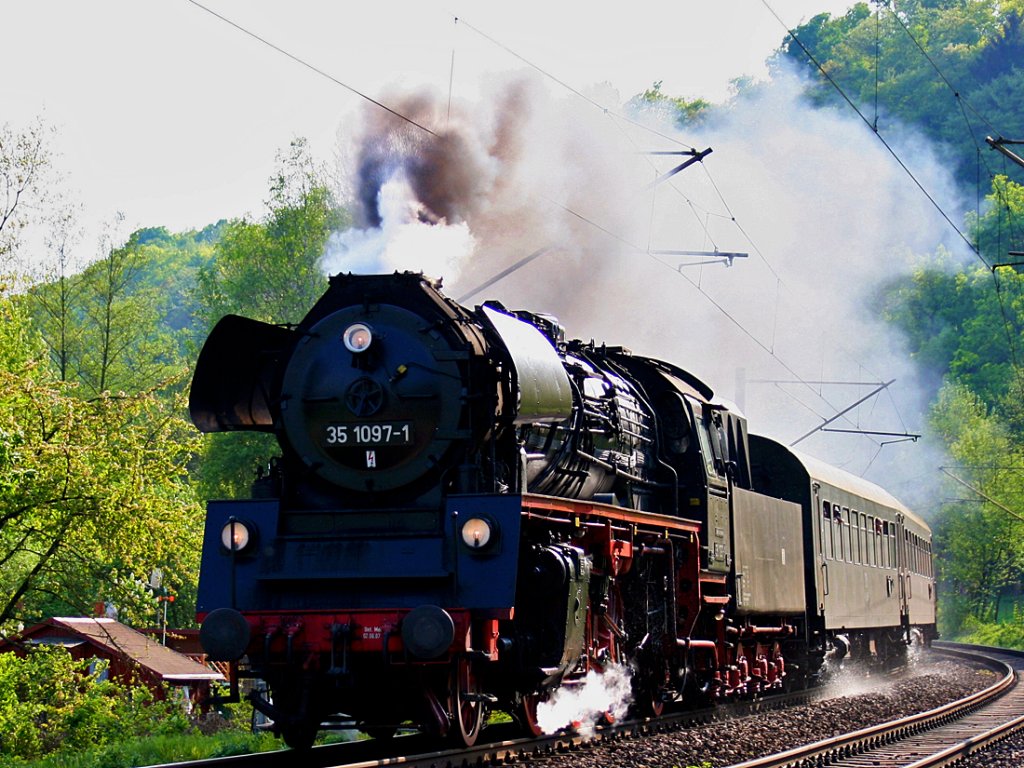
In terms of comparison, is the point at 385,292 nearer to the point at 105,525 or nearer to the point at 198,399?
the point at 198,399

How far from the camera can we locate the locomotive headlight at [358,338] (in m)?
9.22

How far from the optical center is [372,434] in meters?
9.19

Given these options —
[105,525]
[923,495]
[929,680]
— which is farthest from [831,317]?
[105,525]

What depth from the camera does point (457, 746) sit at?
9.10 metres

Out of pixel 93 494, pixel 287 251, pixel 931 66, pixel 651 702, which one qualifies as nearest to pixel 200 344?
pixel 287 251

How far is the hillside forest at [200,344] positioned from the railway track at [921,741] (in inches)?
279

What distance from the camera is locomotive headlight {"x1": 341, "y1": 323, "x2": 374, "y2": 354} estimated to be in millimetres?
9219

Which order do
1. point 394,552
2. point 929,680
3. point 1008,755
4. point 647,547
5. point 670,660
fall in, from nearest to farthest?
point 394,552 → point 1008,755 → point 647,547 → point 670,660 → point 929,680

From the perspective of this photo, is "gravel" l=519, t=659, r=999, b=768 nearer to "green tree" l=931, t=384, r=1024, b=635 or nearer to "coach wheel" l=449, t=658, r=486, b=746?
"coach wheel" l=449, t=658, r=486, b=746

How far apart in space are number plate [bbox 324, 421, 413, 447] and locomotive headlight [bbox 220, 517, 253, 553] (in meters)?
0.84

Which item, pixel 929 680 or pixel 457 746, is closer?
pixel 457 746

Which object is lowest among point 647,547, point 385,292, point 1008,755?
point 1008,755

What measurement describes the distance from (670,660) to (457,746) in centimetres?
372

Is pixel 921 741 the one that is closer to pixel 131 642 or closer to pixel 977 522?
pixel 131 642
